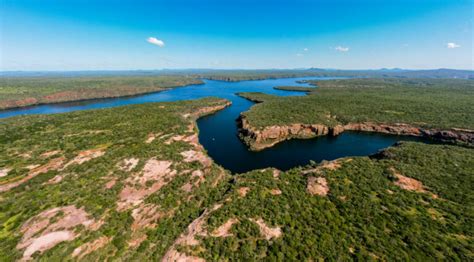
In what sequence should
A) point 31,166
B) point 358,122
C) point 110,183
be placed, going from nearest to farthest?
point 110,183 → point 31,166 → point 358,122

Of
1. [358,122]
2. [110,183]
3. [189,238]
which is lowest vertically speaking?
[189,238]

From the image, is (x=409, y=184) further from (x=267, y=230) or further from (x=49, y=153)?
(x=49, y=153)

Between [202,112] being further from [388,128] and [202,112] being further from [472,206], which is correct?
[472,206]

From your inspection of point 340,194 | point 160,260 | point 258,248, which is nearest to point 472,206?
point 340,194

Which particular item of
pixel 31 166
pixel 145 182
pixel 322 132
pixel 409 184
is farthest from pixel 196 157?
pixel 322 132

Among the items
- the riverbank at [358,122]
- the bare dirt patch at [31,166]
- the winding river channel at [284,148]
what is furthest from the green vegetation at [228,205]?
the riverbank at [358,122]

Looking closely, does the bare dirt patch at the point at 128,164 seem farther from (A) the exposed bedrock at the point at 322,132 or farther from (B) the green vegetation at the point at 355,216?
(A) the exposed bedrock at the point at 322,132

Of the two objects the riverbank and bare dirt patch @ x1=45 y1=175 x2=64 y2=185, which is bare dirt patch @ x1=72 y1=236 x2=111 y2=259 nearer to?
bare dirt patch @ x1=45 y1=175 x2=64 y2=185
